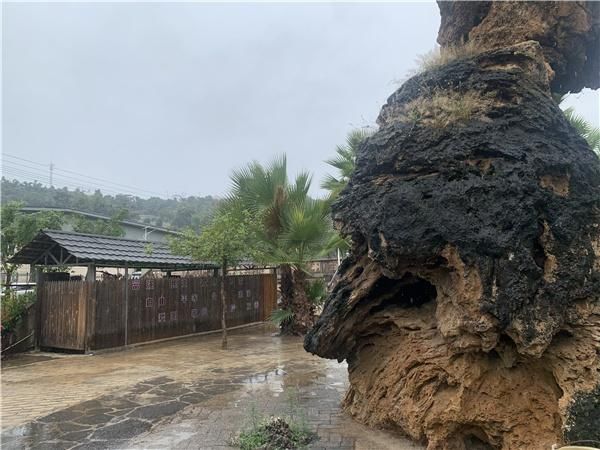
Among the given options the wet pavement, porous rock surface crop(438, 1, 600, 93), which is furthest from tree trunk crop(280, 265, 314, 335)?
porous rock surface crop(438, 1, 600, 93)

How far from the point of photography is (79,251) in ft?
37.1

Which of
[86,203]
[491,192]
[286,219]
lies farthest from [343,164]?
[86,203]

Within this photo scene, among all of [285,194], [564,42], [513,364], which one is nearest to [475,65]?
[564,42]

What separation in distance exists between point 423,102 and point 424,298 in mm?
2387

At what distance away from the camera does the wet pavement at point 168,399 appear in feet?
17.3

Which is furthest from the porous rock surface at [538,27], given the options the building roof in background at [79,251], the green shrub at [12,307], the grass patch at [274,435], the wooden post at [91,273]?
the green shrub at [12,307]

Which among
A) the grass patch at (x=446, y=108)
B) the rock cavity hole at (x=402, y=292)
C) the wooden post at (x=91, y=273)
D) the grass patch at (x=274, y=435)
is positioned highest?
the grass patch at (x=446, y=108)

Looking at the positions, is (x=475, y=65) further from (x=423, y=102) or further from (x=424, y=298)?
(x=424, y=298)

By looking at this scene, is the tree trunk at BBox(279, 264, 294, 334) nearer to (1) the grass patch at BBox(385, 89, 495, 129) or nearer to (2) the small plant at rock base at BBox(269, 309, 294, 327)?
(2) the small plant at rock base at BBox(269, 309, 294, 327)

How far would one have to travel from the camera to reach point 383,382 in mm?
5402

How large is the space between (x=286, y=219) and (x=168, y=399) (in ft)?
23.1

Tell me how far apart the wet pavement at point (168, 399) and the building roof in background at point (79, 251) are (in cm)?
250

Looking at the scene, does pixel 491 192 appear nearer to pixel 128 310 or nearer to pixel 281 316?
pixel 281 316

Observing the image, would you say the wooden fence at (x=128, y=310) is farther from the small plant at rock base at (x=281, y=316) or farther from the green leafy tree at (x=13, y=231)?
the small plant at rock base at (x=281, y=316)
